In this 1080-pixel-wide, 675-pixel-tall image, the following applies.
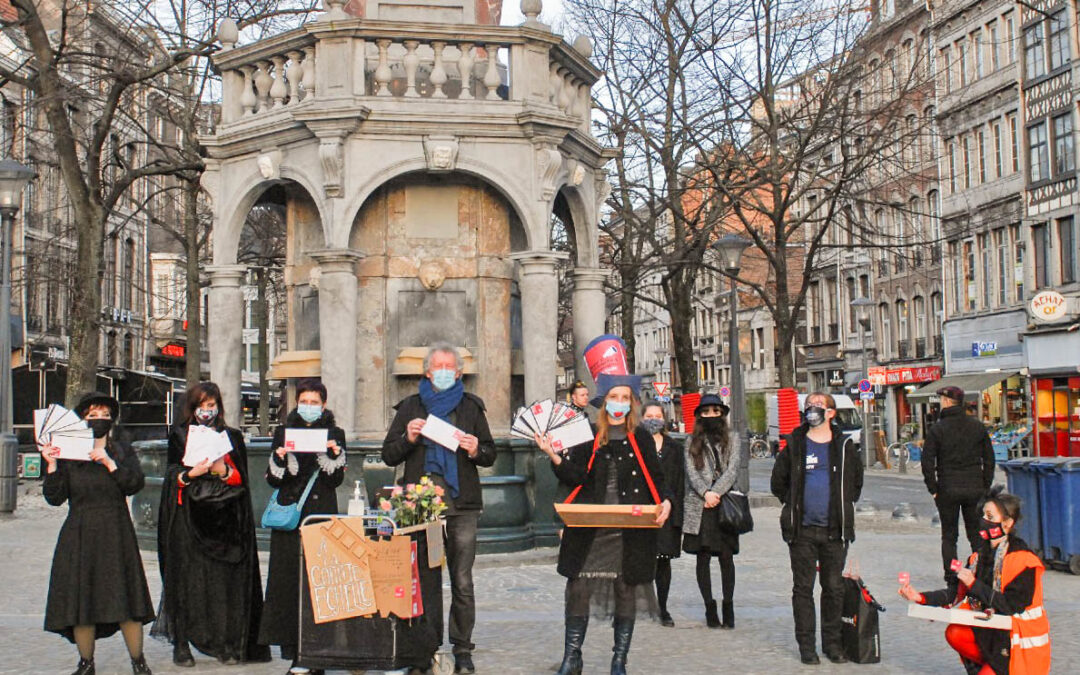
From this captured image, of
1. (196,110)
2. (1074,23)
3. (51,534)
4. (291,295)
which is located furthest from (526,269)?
(1074,23)

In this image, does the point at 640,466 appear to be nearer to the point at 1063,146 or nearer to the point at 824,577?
the point at 824,577

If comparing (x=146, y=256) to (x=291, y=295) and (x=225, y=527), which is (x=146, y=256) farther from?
(x=225, y=527)

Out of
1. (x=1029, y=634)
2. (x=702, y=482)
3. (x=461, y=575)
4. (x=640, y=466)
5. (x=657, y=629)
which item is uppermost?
(x=640, y=466)

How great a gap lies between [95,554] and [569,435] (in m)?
2.75

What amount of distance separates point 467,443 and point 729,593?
292 cm

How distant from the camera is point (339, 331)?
551 inches

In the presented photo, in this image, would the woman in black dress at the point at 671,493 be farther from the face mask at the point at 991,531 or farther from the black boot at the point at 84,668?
the black boot at the point at 84,668

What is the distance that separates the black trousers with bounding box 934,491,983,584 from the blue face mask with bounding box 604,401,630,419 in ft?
15.3

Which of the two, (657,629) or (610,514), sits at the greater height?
(610,514)

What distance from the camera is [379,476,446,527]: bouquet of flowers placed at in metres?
7.71

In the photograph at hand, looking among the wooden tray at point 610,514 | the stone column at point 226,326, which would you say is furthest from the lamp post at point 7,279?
the wooden tray at point 610,514

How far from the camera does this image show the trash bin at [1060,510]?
13.7m

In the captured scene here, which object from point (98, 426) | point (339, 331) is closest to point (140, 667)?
point (98, 426)

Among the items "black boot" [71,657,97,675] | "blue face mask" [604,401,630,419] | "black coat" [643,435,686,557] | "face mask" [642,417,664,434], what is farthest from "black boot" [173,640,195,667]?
"face mask" [642,417,664,434]
